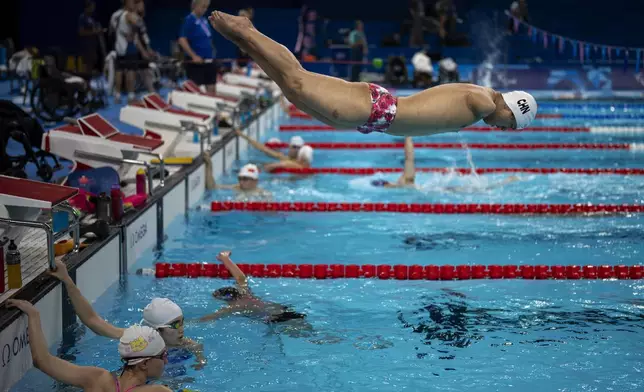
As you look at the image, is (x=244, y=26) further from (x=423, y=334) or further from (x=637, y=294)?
(x=637, y=294)

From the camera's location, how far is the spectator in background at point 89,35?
17.4 metres

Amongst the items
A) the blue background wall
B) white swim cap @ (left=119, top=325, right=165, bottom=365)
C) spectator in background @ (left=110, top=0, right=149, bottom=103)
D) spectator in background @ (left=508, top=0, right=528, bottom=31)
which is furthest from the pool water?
the blue background wall

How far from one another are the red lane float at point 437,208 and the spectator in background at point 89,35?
8.54 metres

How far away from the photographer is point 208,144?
32.0 ft

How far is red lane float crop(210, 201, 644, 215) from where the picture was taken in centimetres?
837

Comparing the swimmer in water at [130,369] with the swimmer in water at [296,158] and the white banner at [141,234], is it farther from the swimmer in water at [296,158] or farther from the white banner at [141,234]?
the swimmer in water at [296,158]

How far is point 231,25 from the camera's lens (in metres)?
4.31

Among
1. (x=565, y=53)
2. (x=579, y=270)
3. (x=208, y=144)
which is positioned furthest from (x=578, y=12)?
(x=579, y=270)

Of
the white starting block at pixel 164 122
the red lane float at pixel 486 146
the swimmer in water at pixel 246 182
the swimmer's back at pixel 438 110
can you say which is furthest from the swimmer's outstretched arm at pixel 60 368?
the red lane float at pixel 486 146

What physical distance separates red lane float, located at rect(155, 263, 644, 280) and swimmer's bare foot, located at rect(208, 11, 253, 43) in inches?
93.4

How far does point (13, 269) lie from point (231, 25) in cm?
166

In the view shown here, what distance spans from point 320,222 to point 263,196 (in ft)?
2.79

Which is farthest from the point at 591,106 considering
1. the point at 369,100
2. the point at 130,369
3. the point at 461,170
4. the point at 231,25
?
the point at 130,369

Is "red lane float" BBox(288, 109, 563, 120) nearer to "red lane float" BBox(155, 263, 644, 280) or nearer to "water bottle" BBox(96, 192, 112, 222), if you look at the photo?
"red lane float" BBox(155, 263, 644, 280)
